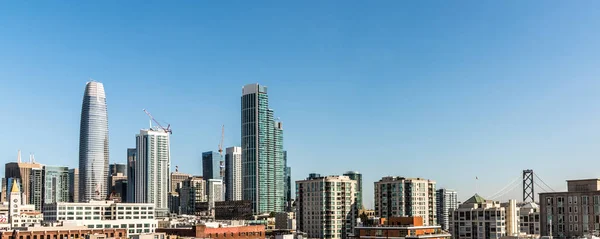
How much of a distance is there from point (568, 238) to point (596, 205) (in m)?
10.8

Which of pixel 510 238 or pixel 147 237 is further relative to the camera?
pixel 147 237

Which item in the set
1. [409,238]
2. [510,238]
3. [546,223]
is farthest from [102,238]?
[546,223]

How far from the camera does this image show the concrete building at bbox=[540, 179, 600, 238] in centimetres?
19025

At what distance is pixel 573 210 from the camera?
635 ft

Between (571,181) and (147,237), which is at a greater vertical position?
(571,181)

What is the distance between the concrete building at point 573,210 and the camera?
190 metres

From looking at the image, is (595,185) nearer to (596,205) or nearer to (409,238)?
(596,205)

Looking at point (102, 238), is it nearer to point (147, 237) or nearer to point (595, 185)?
point (147, 237)

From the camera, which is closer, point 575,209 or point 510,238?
point 510,238

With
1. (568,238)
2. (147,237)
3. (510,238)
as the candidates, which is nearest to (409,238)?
(510,238)

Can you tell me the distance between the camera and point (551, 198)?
19888 centimetres

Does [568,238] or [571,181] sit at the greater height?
[571,181]

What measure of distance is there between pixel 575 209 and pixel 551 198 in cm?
738

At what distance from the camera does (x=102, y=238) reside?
7726 inches
